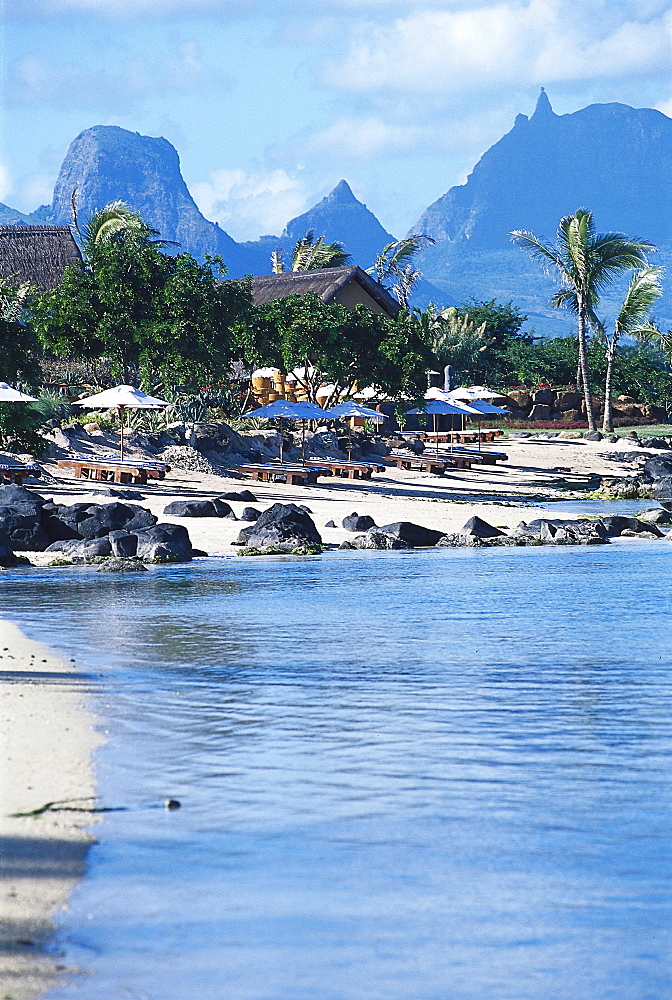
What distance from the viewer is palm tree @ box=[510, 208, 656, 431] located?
4594cm

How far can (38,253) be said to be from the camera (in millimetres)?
47938

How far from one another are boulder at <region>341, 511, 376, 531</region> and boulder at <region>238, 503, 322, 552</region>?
1660 millimetres

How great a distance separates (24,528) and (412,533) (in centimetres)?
670

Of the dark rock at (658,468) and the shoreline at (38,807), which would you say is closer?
the shoreline at (38,807)

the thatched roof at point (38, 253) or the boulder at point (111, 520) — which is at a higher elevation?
the thatched roof at point (38, 253)

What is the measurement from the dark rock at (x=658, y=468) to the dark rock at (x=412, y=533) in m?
14.9

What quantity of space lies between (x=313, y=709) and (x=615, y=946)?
3.81 m

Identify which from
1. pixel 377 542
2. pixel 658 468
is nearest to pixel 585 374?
pixel 658 468

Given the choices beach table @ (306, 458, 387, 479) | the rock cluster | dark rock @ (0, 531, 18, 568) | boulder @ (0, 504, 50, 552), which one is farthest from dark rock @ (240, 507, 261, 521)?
beach table @ (306, 458, 387, 479)

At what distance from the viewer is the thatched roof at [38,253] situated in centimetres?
4684

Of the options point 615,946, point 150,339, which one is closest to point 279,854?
point 615,946

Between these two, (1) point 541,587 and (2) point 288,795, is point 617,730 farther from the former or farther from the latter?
(1) point 541,587

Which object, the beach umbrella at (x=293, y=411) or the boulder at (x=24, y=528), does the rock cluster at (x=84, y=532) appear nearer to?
the boulder at (x=24, y=528)

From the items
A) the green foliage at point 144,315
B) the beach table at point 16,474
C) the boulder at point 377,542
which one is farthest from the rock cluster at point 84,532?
the green foliage at point 144,315
